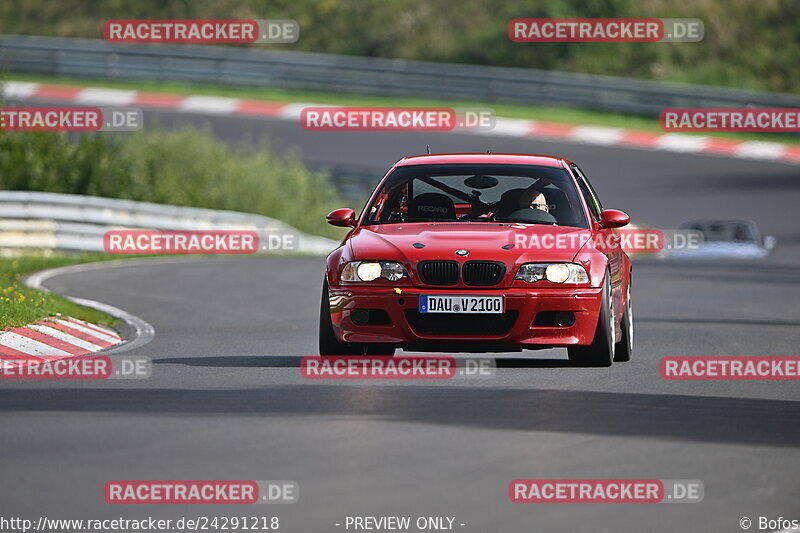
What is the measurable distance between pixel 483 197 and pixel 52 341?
340 cm

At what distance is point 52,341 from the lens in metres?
13.0

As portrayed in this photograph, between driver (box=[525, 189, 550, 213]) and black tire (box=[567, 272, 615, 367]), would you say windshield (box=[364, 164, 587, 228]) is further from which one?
black tire (box=[567, 272, 615, 367])

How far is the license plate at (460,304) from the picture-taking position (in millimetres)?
11148

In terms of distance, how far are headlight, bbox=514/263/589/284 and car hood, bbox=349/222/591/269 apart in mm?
45

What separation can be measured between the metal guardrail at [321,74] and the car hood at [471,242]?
89.1 ft

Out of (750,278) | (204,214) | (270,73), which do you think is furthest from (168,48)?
(750,278)

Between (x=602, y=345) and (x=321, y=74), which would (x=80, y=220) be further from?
(x=321, y=74)

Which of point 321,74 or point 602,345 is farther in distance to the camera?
point 321,74

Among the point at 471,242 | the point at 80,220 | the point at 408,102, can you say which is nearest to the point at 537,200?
the point at 471,242

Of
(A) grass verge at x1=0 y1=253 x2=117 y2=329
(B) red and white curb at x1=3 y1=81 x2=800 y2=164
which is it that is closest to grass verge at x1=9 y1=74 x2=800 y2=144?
(B) red and white curb at x1=3 y1=81 x2=800 y2=164

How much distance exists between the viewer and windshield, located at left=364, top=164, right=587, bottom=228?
12.3m

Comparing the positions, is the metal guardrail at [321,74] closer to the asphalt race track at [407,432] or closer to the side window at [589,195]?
the asphalt race track at [407,432]

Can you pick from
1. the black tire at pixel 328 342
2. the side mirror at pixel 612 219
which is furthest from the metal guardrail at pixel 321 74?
the black tire at pixel 328 342

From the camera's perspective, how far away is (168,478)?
739 centimetres
